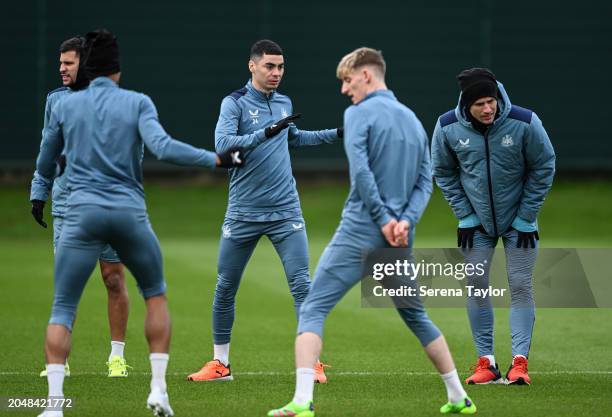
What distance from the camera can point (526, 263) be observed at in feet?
28.6

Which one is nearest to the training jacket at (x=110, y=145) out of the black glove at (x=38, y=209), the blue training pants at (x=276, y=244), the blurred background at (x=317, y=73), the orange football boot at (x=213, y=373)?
the black glove at (x=38, y=209)

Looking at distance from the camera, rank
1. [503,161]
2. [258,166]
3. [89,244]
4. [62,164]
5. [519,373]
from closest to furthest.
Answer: [89,244] < [62,164] < [519,373] < [503,161] < [258,166]

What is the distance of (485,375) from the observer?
28.0 ft

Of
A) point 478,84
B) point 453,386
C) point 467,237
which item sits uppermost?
point 478,84

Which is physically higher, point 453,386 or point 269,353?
point 453,386

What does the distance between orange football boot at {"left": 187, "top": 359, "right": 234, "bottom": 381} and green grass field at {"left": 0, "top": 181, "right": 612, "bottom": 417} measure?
0.42 ft

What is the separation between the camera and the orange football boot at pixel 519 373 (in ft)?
27.8

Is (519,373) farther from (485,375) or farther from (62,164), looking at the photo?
(62,164)

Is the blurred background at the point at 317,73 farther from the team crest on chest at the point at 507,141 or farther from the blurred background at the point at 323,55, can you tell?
the team crest on chest at the point at 507,141

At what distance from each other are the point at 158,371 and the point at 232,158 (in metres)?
1.33

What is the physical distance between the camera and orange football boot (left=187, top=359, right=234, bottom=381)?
28.7ft

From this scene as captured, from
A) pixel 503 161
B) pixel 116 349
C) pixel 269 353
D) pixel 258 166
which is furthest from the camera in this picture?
pixel 269 353

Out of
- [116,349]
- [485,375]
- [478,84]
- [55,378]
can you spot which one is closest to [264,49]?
[478,84]

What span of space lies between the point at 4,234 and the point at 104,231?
17915 mm
